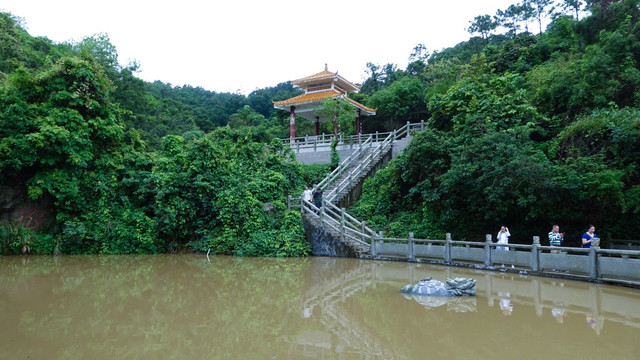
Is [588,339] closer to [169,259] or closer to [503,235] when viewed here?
[503,235]

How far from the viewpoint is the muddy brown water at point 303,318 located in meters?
4.59

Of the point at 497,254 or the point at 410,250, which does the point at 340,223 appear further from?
the point at 497,254

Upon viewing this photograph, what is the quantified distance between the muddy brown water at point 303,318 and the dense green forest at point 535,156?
9.29 feet

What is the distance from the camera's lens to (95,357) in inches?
172

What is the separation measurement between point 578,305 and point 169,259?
1087 centimetres

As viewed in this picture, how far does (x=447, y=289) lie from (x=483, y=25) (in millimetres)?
49831

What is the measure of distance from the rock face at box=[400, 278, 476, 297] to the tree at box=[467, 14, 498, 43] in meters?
48.1

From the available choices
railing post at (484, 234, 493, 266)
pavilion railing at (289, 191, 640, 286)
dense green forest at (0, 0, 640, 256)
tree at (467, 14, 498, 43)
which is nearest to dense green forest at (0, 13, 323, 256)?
dense green forest at (0, 0, 640, 256)

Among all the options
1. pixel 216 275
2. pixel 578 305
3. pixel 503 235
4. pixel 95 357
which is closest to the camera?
pixel 95 357

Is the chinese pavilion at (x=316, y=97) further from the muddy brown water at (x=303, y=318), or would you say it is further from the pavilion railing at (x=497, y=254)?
the muddy brown water at (x=303, y=318)

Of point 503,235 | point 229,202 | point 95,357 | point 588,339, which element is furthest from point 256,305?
point 229,202

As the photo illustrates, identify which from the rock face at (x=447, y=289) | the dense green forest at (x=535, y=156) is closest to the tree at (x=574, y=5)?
the dense green forest at (x=535, y=156)

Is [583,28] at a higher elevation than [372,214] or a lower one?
higher

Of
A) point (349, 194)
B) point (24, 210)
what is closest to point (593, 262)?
point (349, 194)
